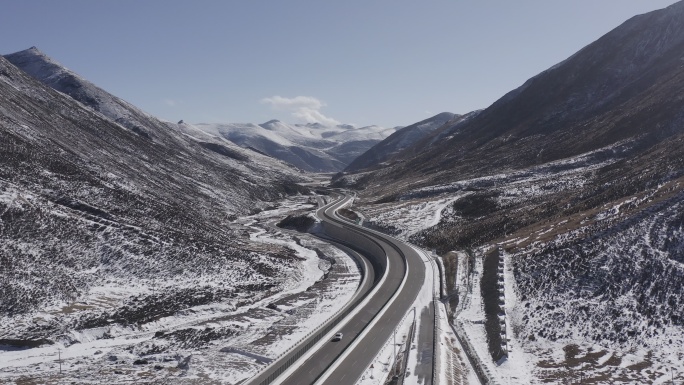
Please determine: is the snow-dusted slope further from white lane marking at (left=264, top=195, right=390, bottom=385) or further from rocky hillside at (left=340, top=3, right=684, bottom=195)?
white lane marking at (left=264, top=195, right=390, bottom=385)

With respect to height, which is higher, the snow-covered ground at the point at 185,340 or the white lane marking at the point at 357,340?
the white lane marking at the point at 357,340

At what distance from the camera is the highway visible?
106 ft

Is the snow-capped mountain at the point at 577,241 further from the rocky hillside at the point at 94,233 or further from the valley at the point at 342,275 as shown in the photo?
the rocky hillside at the point at 94,233

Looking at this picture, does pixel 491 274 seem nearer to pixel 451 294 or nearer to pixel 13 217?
pixel 451 294

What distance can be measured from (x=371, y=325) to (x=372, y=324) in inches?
13.1

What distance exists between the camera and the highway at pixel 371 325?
106 ft

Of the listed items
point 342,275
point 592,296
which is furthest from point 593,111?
point 592,296

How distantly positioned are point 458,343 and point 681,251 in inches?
905

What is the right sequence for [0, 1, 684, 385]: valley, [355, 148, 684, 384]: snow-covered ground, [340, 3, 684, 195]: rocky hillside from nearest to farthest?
[355, 148, 684, 384]: snow-covered ground
[0, 1, 684, 385]: valley
[340, 3, 684, 195]: rocky hillside

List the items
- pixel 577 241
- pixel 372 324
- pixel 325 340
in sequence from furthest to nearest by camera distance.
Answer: pixel 577 241
pixel 372 324
pixel 325 340

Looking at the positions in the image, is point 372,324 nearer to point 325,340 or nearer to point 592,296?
point 325,340

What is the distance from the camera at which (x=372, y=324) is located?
42.3m

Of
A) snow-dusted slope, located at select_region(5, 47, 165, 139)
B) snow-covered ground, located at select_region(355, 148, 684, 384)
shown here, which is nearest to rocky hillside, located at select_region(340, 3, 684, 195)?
snow-covered ground, located at select_region(355, 148, 684, 384)

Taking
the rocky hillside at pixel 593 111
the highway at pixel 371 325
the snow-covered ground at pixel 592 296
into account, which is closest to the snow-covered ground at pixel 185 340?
the highway at pixel 371 325
